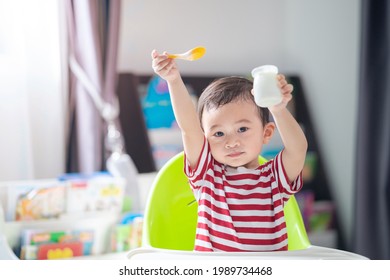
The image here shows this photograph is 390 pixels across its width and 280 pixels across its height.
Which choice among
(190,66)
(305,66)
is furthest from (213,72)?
(305,66)

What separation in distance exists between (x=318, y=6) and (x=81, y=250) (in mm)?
605

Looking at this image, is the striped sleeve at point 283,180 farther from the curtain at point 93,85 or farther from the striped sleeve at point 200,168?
the curtain at point 93,85

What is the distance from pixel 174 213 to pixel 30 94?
533mm

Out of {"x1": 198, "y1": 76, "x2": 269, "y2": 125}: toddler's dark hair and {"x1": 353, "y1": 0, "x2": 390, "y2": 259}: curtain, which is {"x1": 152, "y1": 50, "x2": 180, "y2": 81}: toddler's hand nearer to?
{"x1": 198, "y1": 76, "x2": 269, "y2": 125}: toddler's dark hair

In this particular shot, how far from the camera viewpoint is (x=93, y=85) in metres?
1.16

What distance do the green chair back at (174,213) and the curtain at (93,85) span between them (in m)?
0.46

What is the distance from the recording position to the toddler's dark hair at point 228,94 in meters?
0.60

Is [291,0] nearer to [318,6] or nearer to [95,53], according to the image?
[318,6]

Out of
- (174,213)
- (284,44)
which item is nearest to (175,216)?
(174,213)

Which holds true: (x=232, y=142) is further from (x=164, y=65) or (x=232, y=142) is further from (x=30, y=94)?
(x=30, y=94)

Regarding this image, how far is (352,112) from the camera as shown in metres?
1.20

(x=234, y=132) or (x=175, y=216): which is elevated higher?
(x=234, y=132)

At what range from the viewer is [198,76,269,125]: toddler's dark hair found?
1.96 feet

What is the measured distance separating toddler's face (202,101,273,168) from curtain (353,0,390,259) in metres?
0.56
